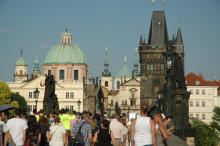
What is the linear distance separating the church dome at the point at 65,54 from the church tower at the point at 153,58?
26.3 metres

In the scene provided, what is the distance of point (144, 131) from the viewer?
1323 centimetres

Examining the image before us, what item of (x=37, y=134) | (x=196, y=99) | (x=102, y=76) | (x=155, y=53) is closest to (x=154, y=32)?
(x=155, y=53)

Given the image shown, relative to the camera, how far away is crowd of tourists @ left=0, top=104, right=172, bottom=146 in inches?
524

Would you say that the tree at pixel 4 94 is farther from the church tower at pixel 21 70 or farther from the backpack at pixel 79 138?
the backpack at pixel 79 138

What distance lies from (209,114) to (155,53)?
574 inches

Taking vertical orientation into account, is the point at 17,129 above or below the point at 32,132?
above

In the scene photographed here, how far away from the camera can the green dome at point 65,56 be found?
15038 cm

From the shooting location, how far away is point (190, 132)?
30.1 metres

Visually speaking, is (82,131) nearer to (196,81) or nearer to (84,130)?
(84,130)

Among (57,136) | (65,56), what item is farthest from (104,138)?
(65,56)

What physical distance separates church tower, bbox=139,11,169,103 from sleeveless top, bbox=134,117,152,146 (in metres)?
108

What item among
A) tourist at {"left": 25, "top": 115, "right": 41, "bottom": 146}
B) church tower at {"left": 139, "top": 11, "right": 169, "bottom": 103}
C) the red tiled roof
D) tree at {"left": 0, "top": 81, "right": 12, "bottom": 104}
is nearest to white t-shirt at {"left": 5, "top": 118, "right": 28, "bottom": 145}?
tourist at {"left": 25, "top": 115, "right": 41, "bottom": 146}

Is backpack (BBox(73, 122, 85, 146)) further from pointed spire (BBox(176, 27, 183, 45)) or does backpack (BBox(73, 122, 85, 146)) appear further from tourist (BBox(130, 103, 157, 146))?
pointed spire (BBox(176, 27, 183, 45))

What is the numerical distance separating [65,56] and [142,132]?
139 m
